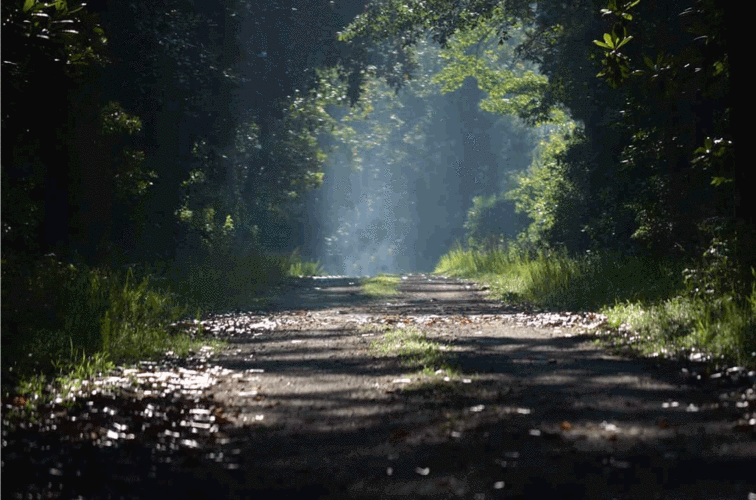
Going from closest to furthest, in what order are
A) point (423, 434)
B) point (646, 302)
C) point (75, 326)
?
point (423, 434), point (75, 326), point (646, 302)

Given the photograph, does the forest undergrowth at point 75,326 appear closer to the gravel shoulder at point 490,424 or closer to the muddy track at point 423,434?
the muddy track at point 423,434

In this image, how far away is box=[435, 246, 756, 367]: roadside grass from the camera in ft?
32.6

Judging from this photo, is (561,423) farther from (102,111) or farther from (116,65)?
(116,65)

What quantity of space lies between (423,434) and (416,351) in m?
4.48

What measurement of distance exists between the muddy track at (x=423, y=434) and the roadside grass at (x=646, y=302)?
24.3 inches

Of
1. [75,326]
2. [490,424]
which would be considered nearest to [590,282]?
[75,326]

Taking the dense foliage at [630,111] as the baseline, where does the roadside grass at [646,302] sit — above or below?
below

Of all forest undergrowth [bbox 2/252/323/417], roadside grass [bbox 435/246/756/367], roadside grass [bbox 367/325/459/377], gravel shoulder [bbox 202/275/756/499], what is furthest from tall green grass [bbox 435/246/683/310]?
forest undergrowth [bbox 2/252/323/417]

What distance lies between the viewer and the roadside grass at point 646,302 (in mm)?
9945

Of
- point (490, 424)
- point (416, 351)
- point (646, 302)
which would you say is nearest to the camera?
point (490, 424)

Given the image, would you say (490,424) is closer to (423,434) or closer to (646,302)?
(423,434)

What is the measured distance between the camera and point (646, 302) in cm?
1440

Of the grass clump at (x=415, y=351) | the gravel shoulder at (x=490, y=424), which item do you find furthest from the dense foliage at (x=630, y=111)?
the grass clump at (x=415, y=351)

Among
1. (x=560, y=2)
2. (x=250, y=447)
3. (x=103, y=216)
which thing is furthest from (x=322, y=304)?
(x=250, y=447)
